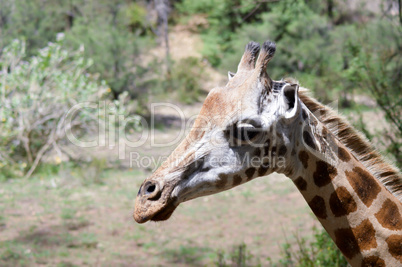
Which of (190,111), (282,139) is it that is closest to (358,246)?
(282,139)

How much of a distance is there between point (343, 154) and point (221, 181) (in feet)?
2.29

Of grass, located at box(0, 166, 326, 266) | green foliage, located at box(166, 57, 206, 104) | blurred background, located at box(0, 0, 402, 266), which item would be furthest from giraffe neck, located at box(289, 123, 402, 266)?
green foliage, located at box(166, 57, 206, 104)

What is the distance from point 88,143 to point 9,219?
4.28 m

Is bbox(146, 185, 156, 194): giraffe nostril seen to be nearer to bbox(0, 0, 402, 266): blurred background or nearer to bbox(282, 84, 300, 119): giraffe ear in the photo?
bbox(0, 0, 402, 266): blurred background

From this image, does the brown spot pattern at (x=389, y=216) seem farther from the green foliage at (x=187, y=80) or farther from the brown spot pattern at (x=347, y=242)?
the green foliage at (x=187, y=80)

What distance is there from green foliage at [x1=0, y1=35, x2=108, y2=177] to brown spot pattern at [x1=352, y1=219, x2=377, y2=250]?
7559 millimetres

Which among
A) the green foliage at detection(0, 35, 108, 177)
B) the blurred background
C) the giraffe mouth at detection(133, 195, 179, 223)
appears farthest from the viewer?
the green foliage at detection(0, 35, 108, 177)

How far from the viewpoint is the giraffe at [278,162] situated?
2078 mm

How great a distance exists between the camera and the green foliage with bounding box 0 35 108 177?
858 centimetres

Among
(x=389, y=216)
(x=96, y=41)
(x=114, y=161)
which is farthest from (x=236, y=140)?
(x=96, y=41)

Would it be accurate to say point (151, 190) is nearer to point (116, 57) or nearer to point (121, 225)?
point (121, 225)

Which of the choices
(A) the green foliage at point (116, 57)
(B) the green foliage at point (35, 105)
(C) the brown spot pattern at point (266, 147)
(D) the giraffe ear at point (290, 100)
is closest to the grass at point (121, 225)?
(B) the green foliage at point (35, 105)

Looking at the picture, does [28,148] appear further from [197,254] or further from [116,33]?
[116,33]

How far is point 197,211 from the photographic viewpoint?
24.6 feet
